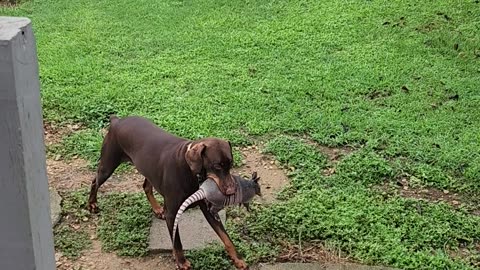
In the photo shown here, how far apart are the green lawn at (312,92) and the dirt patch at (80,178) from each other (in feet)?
0.55

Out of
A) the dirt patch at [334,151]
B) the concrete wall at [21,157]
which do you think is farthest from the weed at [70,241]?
the concrete wall at [21,157]

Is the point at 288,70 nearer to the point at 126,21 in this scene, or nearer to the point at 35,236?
the point at 126,21

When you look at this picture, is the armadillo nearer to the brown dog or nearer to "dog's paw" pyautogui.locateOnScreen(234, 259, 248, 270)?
the brown dog

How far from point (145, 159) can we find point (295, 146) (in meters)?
1.49

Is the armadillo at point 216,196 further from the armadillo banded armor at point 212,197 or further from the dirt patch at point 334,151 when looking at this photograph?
the dirt patch at point 334,151

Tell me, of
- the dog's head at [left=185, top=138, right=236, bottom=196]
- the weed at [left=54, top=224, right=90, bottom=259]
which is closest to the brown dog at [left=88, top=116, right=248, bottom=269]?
the dog's head at [left=185, top=138, right=236, bottom=196]

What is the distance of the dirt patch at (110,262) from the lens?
12.6 ft

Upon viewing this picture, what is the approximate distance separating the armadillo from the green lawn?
369mm

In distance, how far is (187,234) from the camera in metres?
4.05

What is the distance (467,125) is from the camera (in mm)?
5484

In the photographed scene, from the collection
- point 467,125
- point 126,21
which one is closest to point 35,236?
point 467,125

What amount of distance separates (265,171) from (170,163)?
47.6 inches

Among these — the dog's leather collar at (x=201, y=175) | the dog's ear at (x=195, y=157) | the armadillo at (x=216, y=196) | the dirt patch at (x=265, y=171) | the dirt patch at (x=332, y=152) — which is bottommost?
the dirt patch at (x=265, y=171)

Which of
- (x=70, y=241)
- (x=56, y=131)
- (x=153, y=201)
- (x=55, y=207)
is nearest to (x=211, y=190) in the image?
(x=153, y=201)
